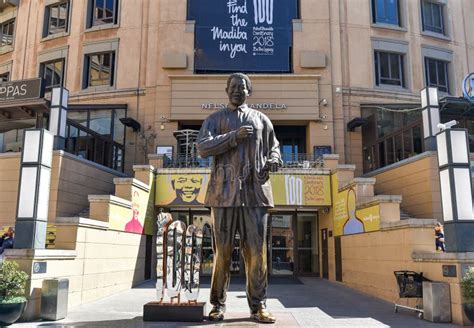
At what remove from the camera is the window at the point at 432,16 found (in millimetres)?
24359

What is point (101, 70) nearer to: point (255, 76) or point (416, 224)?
point (255, 76)

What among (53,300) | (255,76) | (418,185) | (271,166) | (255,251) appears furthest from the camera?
(255,76)

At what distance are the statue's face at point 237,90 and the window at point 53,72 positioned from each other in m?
20.1

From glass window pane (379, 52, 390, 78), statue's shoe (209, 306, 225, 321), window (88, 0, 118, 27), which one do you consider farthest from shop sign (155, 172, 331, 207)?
window (88, 0, 118, 27)

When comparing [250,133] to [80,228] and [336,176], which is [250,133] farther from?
[336,176]

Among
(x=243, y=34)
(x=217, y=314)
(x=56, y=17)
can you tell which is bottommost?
(x=217, y=314)

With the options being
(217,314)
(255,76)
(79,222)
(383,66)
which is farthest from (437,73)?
(217,314)

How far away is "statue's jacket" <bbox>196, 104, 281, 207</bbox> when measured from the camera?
6332 mm

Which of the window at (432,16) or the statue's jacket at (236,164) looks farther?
the window at (432,16)

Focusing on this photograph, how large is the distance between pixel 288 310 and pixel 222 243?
4.21m

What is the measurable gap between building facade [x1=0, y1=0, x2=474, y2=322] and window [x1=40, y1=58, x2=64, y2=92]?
0.08m

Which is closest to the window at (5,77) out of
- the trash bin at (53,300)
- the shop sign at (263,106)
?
the shop sign at (263,106)

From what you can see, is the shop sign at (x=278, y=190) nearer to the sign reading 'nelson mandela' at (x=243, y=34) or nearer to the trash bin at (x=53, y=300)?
the sign reading 'nelson mandela' at (x=243, y=34)

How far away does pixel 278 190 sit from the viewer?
56.7 feet
